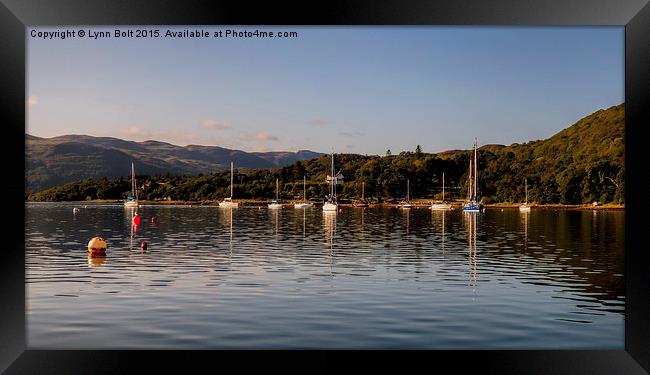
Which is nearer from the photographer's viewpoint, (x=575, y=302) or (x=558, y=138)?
(x=575, y=302)

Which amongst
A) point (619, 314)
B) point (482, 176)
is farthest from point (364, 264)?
point (482, 176)

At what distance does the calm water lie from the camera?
13328 millimetres

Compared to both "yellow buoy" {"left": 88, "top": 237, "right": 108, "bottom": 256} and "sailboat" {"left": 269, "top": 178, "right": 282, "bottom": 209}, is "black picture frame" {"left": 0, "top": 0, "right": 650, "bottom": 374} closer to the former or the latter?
"yellow buoy" {"left": 88, "top": 237, "right": 108, "bottom": 256}

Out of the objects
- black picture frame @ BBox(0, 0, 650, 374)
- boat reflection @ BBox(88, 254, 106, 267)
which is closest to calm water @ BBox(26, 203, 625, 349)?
boat reflection @ BBox(88, 254, 106, 267)

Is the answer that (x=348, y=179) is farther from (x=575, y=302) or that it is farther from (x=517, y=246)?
(x=575, y=302)

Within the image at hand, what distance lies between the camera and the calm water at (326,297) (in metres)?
13.3

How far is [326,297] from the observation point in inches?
720

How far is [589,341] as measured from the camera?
13.4 metres

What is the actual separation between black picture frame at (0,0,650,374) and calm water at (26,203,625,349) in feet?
6.07
